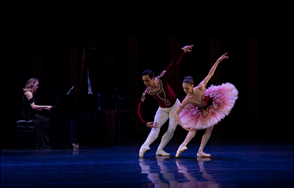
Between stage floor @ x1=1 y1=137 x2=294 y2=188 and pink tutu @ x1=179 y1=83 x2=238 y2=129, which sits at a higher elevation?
pink tutu @ x1=179 y1=83 x2=238 y2=129

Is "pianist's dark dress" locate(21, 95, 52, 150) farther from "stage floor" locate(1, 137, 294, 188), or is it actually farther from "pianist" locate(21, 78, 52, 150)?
"stage floor" locate(1, 137, 294, 188)

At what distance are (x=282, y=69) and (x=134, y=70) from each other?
417cm

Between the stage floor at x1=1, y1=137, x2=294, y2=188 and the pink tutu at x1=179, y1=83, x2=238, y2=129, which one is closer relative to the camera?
the stage floor at x1=1, y1=137, x2=294, y2=188

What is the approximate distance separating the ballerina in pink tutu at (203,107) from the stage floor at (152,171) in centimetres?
36

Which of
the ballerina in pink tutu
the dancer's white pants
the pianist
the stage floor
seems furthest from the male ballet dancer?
the pianist

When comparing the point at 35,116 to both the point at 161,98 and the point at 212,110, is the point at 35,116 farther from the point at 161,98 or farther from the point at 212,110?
the point at 212,110

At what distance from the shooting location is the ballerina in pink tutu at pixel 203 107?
387 cm

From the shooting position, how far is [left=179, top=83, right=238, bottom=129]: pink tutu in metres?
3.90

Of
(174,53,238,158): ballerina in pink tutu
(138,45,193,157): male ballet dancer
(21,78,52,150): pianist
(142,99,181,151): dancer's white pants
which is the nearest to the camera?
(174,53,238,158): ballerina in pink tutu

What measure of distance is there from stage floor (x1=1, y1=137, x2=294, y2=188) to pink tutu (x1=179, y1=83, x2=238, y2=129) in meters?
0.45

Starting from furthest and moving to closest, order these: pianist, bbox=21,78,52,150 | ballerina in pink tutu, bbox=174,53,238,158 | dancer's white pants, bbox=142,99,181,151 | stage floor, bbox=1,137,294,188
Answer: pianist, bbox=21,78,52,150
dancer's white pants, bbox=142,99,181,151
ballerina in pink tutu, bbox=174,53,238,158
stage floor, bbox=1,137,294,188

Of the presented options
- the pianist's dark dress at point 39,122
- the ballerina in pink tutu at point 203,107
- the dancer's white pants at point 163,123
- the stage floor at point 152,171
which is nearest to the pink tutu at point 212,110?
the ballerina in pink tutu at point 203,107

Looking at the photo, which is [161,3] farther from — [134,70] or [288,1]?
[134,70]

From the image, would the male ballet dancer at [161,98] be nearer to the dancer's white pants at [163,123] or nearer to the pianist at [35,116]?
the dancer's white pants at [163,123]
